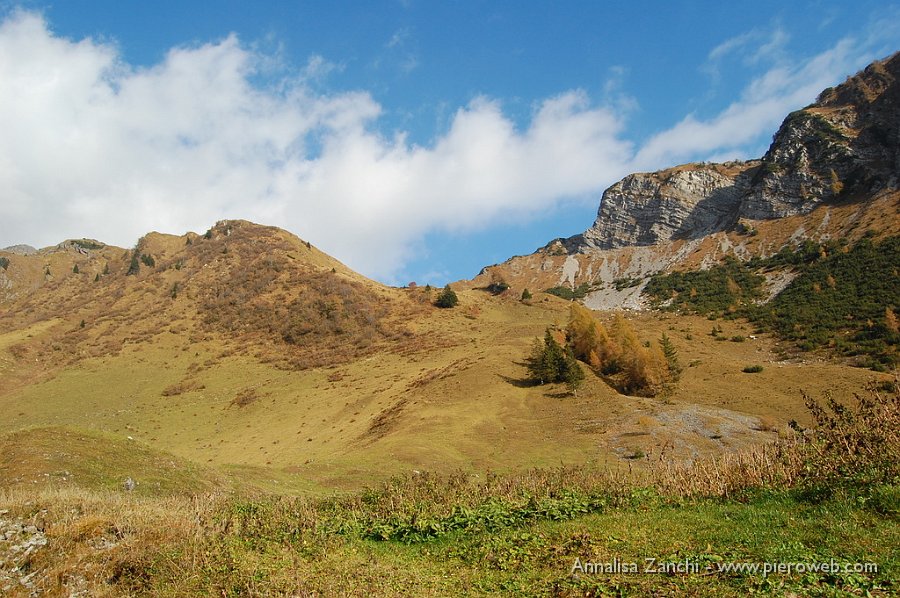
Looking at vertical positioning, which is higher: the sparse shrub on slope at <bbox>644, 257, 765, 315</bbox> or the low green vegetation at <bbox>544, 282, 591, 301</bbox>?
the low green vegetation at <bbox>544, 282, 591, 301</bbox>

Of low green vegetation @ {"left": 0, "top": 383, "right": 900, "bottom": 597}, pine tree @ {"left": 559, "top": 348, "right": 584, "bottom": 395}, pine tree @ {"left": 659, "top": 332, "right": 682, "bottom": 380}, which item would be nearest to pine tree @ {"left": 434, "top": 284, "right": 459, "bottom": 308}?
pine tree @ {"left": 659, "top": 332, "right": 682, "bottom": 380}

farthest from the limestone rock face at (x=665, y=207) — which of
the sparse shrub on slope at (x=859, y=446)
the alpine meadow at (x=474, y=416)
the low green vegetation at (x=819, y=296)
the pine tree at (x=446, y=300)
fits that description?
the sparse shrub on slope at (x=859, y=446)

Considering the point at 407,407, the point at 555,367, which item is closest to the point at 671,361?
the point at 555,367

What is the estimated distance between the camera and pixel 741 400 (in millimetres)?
40531

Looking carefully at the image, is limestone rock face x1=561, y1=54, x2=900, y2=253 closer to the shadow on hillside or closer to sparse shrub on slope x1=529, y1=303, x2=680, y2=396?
sparse shrub on slope x1=529, y1=303, x2=680, y2=396

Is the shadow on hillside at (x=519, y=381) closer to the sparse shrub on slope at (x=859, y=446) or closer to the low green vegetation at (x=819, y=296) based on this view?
the sparse shrub on slope at (x=859, y=446)

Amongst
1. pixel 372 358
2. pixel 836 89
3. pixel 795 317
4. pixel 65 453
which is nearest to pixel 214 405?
pixel 372 358

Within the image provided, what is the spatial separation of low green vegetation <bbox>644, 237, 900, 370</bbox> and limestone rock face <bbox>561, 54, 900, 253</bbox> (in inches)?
994

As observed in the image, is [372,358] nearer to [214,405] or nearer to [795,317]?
[214,405]

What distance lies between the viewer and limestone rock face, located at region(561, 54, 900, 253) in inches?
4756

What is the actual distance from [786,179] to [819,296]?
66.2m

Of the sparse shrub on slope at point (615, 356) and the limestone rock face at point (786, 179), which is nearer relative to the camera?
the sparse shrub on slope at point (615, 356)

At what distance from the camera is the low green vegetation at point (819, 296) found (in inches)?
2511

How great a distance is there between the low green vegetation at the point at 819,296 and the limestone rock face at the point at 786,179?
994 inches
